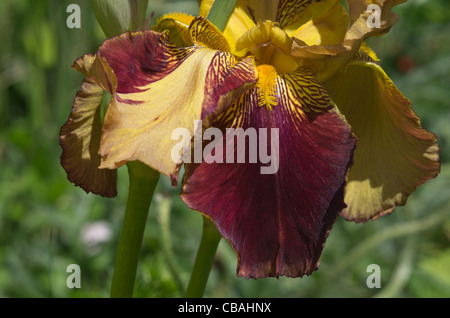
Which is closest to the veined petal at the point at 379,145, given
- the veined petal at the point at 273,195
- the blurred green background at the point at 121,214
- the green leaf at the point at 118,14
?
the veined petal at the point at 273,195

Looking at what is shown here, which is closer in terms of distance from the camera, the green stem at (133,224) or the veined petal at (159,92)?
the veined petal at (159,92)

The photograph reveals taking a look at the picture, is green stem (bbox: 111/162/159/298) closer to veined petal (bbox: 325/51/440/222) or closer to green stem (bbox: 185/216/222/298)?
green stem (bbox: 185/216/222/298)

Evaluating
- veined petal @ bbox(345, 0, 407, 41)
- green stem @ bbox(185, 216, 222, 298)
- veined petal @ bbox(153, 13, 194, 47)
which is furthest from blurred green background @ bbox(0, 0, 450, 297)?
veined petal @ bbox(345, 0, 407, 41)

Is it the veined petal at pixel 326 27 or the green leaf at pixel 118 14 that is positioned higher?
the green leaf at pixel 118 14

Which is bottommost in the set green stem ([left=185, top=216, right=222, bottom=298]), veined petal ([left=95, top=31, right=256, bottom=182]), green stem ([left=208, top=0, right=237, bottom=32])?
green stem ([left=185, top=216, right=222, bottom=298])

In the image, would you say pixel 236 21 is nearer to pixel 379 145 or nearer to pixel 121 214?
pixel 379 145

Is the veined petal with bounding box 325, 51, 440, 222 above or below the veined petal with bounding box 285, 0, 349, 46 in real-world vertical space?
below

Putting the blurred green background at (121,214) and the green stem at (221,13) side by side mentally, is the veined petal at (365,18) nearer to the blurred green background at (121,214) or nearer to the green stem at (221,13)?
the green stem at (221,13)

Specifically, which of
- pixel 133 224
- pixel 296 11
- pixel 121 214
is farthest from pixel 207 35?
pixel 121 214
